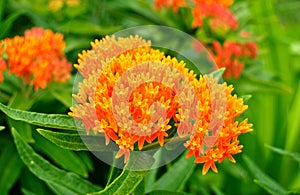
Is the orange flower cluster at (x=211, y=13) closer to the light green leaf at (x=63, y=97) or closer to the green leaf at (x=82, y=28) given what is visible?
the green leaf at (x=82, y=28)

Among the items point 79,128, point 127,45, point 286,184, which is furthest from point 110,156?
point 286,184

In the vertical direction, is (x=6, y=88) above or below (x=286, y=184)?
above

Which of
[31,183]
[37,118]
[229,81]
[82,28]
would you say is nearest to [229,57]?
[229,81]

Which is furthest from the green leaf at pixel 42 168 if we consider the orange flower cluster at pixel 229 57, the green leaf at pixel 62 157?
the orange flower cluster at pixel 229 57

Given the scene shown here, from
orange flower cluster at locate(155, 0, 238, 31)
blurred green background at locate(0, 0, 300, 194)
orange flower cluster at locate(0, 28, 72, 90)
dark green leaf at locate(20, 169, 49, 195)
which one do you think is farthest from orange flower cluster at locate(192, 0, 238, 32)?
dark green leaf at locate(20, 169, 49, 195)

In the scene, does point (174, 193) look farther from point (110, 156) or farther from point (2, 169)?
point (2, 169)

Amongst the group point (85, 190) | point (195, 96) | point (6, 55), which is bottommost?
point (85, 190)
